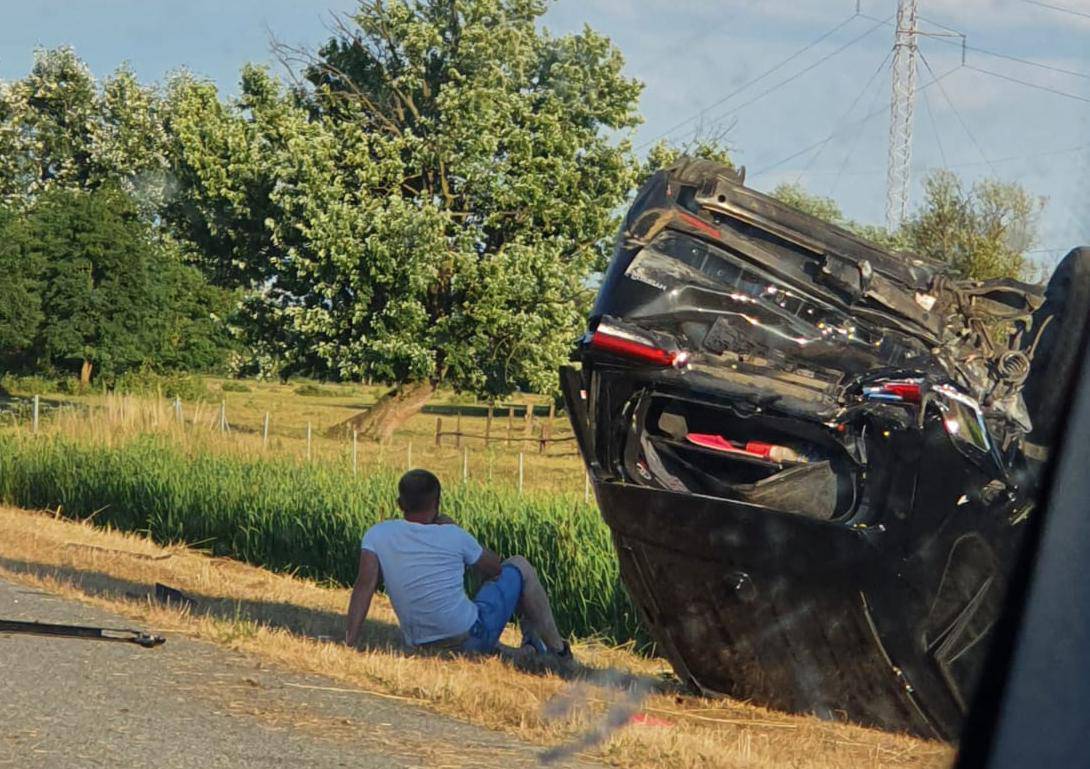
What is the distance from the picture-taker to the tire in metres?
5.84

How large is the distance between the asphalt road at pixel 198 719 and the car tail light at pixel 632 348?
5.57ft

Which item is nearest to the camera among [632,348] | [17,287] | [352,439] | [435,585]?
[632,348]

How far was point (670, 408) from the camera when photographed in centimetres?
697

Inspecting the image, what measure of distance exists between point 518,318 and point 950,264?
1201 inches

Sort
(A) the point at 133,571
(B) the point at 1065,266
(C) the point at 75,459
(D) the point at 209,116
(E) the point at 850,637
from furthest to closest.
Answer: (D) the point at 209,116 < (C) the point at 75,459 < (A) the point at 133,571 < (E) the point at 850,637 < (B) the point at 1065,266

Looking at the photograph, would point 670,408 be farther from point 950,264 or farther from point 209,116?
point 209,116

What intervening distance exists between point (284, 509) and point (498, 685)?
35.0ft

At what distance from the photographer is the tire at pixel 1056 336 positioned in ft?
19.2

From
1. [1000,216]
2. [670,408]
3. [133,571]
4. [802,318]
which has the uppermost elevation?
[1000,216]

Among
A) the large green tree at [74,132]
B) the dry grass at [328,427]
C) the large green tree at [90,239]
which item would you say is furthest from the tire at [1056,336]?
the large green tree at [74,132]

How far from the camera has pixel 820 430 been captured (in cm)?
654

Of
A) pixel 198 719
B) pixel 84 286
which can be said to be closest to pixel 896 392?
pixel 198 719

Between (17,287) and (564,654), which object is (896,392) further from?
(17,287)

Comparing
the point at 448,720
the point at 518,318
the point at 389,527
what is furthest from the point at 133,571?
the point at 518,318
